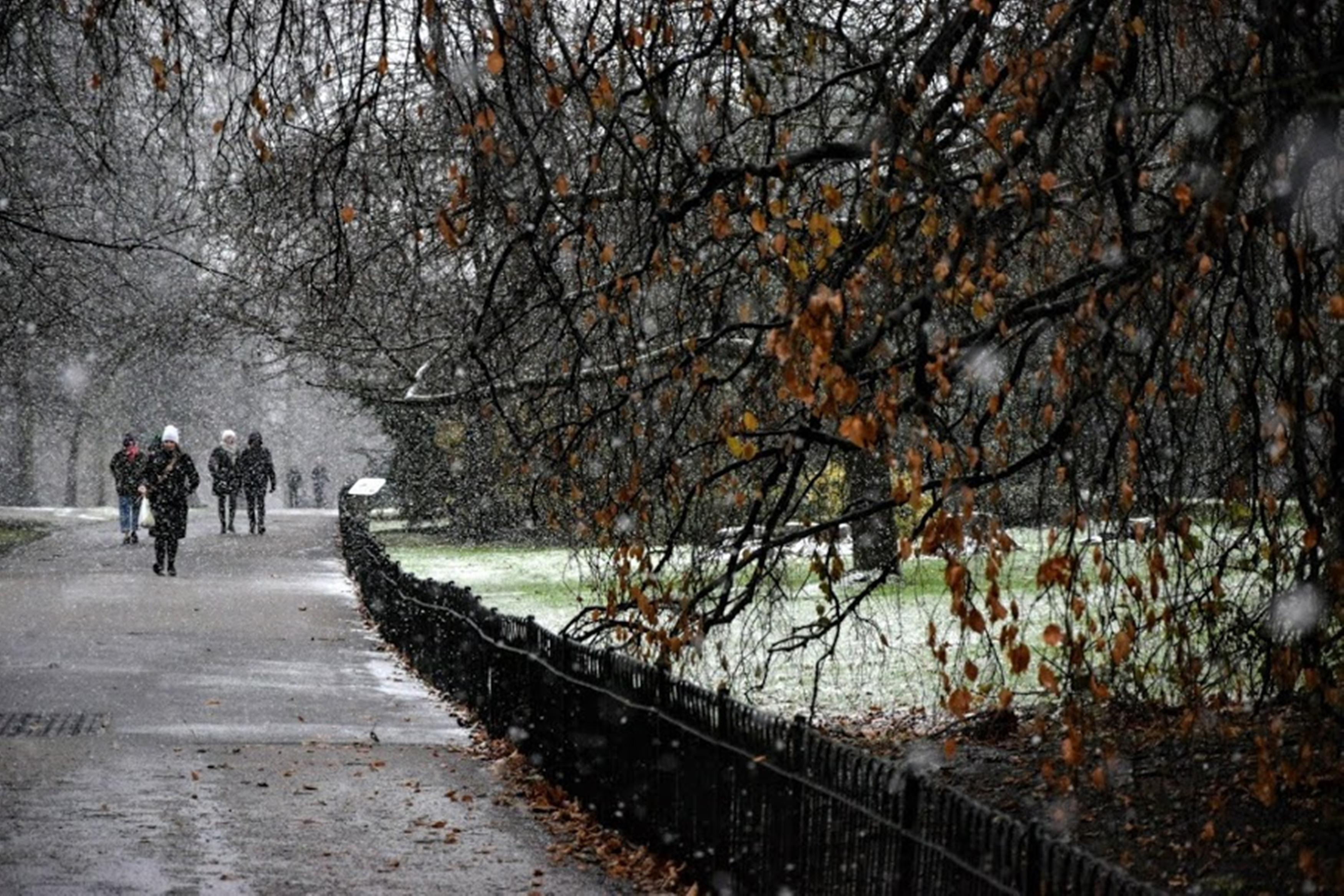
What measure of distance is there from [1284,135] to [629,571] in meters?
3.62

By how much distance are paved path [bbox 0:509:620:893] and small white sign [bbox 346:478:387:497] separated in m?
14.3

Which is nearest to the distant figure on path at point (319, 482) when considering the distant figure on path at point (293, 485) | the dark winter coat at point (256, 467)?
the distant figure on path at point (293, 485)

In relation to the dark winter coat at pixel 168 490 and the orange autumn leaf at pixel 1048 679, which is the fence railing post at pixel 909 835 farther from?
the dark winter coat at pixel 168 490

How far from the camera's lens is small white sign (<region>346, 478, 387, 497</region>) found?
34781 millimetres

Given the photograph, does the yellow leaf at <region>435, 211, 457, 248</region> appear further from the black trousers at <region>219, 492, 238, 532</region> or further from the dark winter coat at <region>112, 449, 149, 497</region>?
the black trousers at <region>219, 492, 238, 532</region>

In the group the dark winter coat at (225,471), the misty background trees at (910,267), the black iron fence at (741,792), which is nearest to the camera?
the black iron fence at (741,792)

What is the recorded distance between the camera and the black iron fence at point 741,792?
196 inches

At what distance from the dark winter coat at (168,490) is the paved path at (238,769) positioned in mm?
3387

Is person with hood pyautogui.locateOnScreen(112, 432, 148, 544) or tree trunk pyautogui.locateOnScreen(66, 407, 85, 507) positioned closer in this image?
person with hood pyautogui.locateOnScreen(112, 432, 148, 544)

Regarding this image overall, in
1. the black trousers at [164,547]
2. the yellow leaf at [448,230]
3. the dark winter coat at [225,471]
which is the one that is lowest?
the black trousers at [164,547]

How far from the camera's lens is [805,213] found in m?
8.60

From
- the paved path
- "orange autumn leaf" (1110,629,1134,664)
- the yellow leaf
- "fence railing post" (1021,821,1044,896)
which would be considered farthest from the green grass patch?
"fence railing post" (1021,821,1044,896)

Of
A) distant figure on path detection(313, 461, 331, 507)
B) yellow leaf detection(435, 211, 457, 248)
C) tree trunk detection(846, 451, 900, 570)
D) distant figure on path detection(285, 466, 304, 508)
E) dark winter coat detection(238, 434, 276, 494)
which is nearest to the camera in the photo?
yellow leaf detection(435, 211, 457, 248)

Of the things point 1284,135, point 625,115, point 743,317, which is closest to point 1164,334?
point 1284,135
